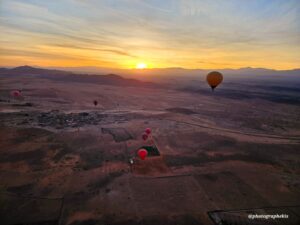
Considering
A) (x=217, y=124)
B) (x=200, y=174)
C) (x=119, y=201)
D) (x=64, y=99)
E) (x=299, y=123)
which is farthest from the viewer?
(x=64, y=99)

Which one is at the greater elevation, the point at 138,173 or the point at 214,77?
the point at 214,77

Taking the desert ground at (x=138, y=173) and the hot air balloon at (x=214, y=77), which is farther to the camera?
the hot air balloon at (x=214, y=77)

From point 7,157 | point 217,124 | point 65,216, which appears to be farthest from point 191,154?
point 7,157

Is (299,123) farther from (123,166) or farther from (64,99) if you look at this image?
(64,99)

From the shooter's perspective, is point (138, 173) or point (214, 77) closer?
point (138, 173)

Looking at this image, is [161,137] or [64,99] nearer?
[161,137]

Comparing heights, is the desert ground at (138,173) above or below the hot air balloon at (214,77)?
below

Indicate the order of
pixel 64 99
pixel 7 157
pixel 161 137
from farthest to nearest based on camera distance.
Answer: pixel 64 99 < pixel 161 137 < pixel 7 157

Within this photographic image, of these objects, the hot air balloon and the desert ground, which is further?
the hot air balloon

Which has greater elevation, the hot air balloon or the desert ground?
the hot air balloon
